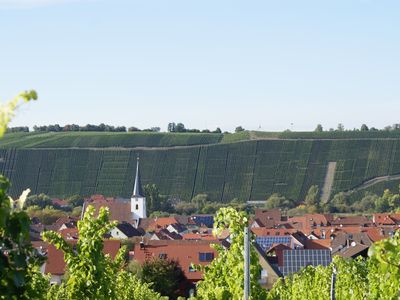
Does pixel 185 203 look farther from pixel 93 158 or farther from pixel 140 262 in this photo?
pixel 140 262

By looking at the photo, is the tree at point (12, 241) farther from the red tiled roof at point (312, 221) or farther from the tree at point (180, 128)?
the tree at point (180, 128)

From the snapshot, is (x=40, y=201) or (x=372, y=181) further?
(x=372, y=181)

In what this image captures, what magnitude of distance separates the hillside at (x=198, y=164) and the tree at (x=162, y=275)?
96878 mm

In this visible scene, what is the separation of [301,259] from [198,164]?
107526 mm

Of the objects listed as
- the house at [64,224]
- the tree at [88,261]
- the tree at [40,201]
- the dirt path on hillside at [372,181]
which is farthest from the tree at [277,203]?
the tree at [88,261]

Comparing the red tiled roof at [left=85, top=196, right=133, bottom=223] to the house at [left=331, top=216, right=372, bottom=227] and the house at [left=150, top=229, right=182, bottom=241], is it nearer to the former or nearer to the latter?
the house at [left=331, top=216, right=372, bottom=227]

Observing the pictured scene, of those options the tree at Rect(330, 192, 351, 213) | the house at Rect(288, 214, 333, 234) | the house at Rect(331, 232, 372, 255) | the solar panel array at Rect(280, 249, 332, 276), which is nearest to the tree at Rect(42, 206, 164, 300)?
the solar panel array at Rect(280, 249, 332, 276)

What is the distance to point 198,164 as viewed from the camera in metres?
158

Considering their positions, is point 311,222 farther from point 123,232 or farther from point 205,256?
point 205,256

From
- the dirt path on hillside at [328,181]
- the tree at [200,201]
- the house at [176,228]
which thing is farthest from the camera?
the dirt path on hillside at [328,181]

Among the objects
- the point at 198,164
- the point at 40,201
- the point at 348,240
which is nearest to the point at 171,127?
the point at 198,164

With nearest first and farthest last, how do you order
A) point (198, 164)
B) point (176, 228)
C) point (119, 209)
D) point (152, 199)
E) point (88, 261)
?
point (88, 261)
point (176, 228)
point (119, 209)
point (152, 199)
point (198, 164)

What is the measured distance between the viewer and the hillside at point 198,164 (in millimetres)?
149500

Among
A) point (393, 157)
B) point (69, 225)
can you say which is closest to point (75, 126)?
point (393, 157)
